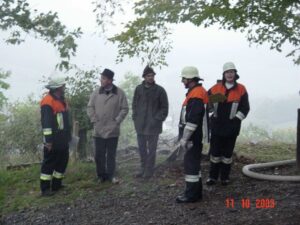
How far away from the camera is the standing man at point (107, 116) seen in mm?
7535

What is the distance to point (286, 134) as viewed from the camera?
6162 centimetres

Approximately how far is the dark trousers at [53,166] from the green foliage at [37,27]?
1.56 m

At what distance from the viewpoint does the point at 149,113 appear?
777 centimetres

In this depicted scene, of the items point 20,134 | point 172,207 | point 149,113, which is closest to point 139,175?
point 149,113

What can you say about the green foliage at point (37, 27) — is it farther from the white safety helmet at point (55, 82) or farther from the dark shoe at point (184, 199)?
the dark shoe at point (184, 199)

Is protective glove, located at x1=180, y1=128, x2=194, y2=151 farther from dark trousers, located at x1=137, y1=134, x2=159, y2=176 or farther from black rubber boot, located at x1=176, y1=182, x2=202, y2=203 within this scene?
dark trousers, located at x1=137, y1=134, x2=159, y2=176

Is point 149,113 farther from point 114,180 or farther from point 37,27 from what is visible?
point 37,27

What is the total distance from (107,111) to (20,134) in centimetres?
1278

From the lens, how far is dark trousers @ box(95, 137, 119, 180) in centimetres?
761

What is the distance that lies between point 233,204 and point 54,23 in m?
4.35

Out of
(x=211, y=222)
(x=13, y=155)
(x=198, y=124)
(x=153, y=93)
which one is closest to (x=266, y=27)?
(x=153, y=93)

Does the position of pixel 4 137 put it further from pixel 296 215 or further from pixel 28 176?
pixel 296 215

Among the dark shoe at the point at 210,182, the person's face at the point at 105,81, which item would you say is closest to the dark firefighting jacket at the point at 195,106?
the dark shoe at the point at 210,182

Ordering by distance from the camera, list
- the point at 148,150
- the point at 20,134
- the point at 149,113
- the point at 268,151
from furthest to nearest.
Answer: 1. the point at 20,134
2. the point at 268,151
3. the point at 148,150
4. the point at 149,113
